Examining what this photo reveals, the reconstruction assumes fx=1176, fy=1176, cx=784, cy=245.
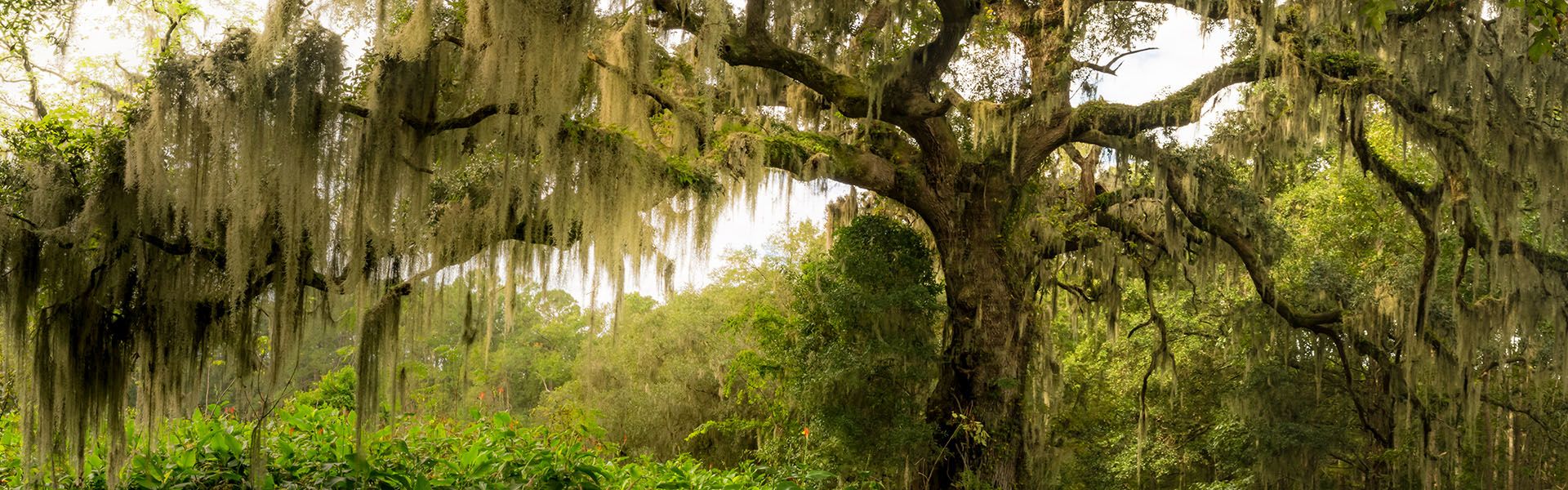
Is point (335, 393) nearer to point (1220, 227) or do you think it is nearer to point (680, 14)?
point (680, 14)

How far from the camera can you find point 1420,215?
38.3 feet

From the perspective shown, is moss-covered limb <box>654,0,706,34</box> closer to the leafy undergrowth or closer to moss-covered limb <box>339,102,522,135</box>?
moss-covered limb <box>339,102,522,135</box>

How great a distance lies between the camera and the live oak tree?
678 cm

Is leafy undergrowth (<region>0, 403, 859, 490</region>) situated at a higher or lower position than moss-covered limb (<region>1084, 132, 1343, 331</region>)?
lower

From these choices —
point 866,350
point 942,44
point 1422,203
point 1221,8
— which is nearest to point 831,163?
point 942,44

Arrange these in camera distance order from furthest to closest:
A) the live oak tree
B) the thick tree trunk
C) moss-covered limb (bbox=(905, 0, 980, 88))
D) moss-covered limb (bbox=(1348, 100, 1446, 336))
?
moss-covered limb (bbox=(1348, 100, 1446, 336))
the thick tree trunk
moss-covered limb (bbox=(905, 0, 980, 88))
the live oak tree

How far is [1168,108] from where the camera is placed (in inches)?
409

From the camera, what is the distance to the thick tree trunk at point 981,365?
1055 cm

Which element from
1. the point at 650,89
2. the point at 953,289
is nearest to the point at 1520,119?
the point at 953,289

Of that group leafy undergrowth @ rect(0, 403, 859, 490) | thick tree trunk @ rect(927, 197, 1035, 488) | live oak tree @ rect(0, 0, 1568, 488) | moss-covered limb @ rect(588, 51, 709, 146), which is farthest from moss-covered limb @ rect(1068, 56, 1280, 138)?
leafy undergrowth @ rect(0, 403, 859, 490)

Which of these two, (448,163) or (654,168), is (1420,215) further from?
(448,163)

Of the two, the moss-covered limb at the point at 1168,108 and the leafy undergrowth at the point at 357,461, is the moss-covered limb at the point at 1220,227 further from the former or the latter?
the leafy undergrowth at the point at 357,461

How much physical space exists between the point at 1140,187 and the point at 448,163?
25.3 feet

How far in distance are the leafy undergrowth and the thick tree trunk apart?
10.0 feet
